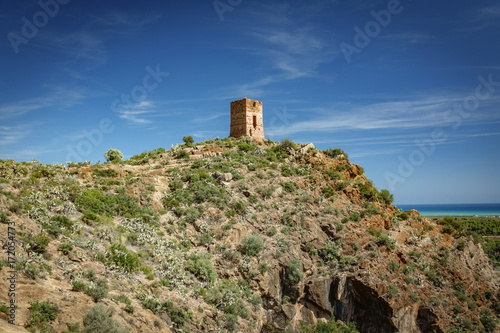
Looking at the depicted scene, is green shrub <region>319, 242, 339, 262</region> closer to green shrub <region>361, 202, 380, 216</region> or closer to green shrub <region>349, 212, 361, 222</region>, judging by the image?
green shrub <region>349, 212, 361, 222</region>

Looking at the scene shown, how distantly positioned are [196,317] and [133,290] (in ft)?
11.3

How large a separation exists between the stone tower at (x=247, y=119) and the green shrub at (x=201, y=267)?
57.5ft

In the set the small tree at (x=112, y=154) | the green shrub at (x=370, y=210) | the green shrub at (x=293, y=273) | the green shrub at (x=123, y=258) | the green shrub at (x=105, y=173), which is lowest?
the green shrub at (x=293, y=273)

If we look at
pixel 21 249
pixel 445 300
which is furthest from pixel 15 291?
pixel 445 300

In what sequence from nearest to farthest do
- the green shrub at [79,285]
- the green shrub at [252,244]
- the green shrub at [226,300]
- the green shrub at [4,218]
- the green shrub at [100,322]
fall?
the green shrub at [100,322]
the green shrub at [79,285]
the green shrub at [4,218]
the green shrub at [226,300]
the green shrub at [252,244]

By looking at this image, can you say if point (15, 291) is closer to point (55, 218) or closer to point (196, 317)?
point (55, 218)

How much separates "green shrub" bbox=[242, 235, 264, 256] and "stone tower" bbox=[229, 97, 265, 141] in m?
14.8

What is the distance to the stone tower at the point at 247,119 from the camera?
33.2 metres

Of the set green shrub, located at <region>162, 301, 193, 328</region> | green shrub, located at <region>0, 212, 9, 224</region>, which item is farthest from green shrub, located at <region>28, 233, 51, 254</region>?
green shrub, located at <region>162, 301, 193, 328</region>

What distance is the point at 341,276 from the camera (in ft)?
71.7

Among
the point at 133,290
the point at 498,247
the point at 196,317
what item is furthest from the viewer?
the point at 498,247

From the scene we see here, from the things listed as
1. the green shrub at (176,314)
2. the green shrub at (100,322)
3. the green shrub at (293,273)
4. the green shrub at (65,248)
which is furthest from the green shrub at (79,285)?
the green shrub at (293,273)

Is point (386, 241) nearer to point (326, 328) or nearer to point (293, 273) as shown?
point (293, 273)

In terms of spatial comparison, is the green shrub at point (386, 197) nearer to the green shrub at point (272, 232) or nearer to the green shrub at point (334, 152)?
the green shrub at point (334, 152)
